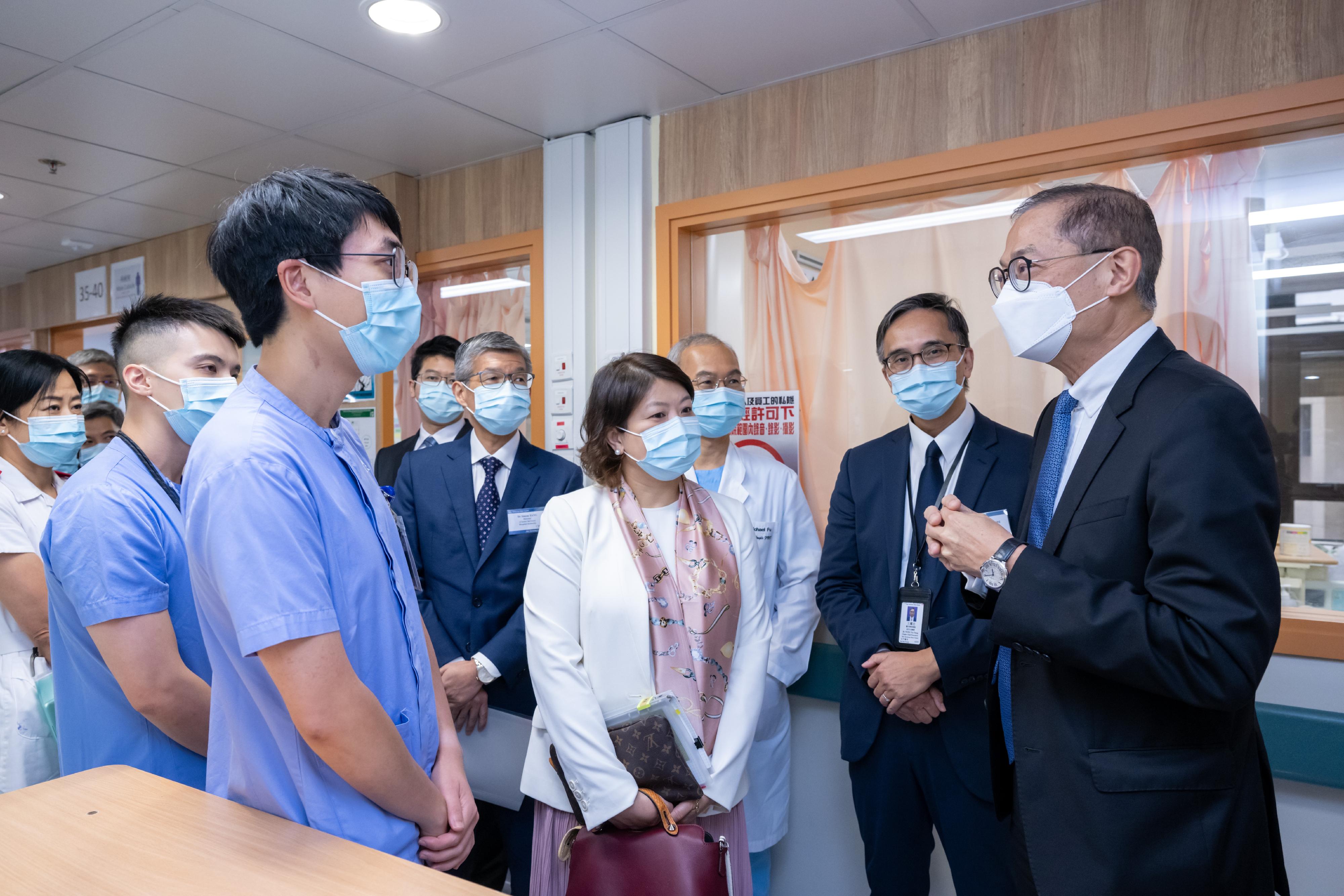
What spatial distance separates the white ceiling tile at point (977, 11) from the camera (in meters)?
2.46

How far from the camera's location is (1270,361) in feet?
7.71

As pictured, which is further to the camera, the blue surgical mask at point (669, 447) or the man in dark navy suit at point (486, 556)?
the man in dark navy suit at point (486, 556)

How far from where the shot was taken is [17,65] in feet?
9.40

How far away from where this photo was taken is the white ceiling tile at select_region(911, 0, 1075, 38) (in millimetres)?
2465

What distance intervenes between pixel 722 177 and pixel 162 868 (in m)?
2.91

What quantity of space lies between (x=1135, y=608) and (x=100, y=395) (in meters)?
4.57

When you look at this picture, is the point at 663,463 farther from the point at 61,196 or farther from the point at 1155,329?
the point at 61,196

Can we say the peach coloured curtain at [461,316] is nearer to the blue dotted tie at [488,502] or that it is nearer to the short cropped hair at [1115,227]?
the blue dotted tie at [488,502]

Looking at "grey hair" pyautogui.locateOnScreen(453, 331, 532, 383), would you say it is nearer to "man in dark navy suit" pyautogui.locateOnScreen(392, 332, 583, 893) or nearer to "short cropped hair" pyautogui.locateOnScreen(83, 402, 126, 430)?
"man in dark navy suit" pyautogui.locateOnScreen(392, 332, 583, 893)

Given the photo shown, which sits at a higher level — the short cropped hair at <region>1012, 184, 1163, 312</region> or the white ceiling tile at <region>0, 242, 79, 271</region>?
the white ceiling tile at <region>0, 242, 79, 271</region>

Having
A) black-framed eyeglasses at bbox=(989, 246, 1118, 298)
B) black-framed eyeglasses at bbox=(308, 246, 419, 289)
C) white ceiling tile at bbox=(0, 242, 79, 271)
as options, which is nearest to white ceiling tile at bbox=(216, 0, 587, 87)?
black-framed eyeglasses at bbox=(308, 246, 419, 289)

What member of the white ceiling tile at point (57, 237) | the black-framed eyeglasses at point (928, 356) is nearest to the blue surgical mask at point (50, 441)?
the black-framed eyeglasses at point (928, 356)

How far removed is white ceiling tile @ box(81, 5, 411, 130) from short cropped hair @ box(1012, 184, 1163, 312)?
99.4 inches

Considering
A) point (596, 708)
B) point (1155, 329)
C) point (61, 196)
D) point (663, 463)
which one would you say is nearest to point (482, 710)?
point (596, 708)
